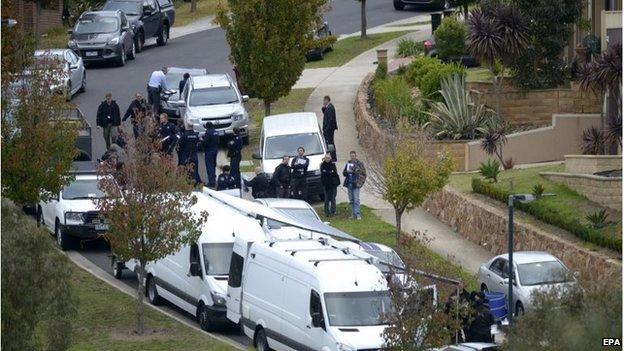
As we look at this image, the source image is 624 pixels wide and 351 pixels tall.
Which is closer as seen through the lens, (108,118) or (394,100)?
(108,118)

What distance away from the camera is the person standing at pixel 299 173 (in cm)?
3344

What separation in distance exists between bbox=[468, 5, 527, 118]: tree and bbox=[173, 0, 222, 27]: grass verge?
23.6 metres

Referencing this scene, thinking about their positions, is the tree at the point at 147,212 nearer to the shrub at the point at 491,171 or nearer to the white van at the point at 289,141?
the white van at the point at 289,141

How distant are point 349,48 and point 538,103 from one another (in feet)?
49.3

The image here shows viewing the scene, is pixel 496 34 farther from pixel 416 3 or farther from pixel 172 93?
pixel 416 3

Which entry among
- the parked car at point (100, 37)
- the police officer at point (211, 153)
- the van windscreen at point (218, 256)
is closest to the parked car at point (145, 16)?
the parked car at point (100, 37)

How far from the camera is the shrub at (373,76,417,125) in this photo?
39094mm

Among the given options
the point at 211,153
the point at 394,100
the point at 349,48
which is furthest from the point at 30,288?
the point at 349,48

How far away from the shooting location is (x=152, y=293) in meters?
27.9

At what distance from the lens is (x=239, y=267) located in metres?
25.0

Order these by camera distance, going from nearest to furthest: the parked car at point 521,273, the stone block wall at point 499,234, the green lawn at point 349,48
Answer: the parked car at point 521,273 → the stone block wall at point 499,234 → the green lawn at point 349,48

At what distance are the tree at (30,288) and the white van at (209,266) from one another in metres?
6.17

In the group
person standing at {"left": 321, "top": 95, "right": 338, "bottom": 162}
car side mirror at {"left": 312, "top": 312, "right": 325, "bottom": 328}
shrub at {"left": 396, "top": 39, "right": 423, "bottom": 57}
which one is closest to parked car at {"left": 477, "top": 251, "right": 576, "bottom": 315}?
car side mirror at {"left": 312, "top": 312, "right": 325, "bottom": 328}

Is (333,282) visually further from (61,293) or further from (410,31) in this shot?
(410,31)
